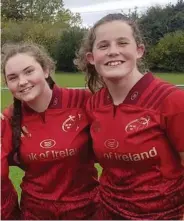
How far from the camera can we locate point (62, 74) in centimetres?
2662

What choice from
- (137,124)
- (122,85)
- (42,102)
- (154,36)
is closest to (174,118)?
(137,124)

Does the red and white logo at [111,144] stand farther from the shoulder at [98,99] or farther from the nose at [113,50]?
the nose at [113,50]

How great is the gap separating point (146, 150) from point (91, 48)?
0.65 m

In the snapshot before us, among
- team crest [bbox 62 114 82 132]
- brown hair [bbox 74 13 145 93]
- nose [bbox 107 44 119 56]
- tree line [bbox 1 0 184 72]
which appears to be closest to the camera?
nose [bbox 107 44 119 56]

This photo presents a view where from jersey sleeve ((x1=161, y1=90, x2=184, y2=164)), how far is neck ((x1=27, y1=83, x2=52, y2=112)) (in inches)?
27.9

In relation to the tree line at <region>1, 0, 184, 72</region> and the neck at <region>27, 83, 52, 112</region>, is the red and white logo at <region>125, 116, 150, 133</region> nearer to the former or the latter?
the neck at <region>27, 83, 52, 112</region>

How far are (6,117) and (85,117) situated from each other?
1.40 ft

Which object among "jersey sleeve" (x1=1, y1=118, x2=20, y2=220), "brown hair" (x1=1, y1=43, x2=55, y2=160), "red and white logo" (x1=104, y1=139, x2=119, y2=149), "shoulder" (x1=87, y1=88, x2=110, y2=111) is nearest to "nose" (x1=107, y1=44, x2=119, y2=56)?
"shoulder" (x1=87, y1=88, x2=110, y2=111)

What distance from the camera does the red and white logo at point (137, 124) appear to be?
84.4 inches

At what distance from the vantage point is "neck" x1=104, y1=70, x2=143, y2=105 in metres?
2.25

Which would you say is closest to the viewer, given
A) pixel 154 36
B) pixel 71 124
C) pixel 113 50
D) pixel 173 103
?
pixel 173 103

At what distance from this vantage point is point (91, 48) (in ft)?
8.04

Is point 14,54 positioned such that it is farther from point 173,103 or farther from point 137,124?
point 173,103

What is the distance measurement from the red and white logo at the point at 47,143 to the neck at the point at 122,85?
0.40 m
